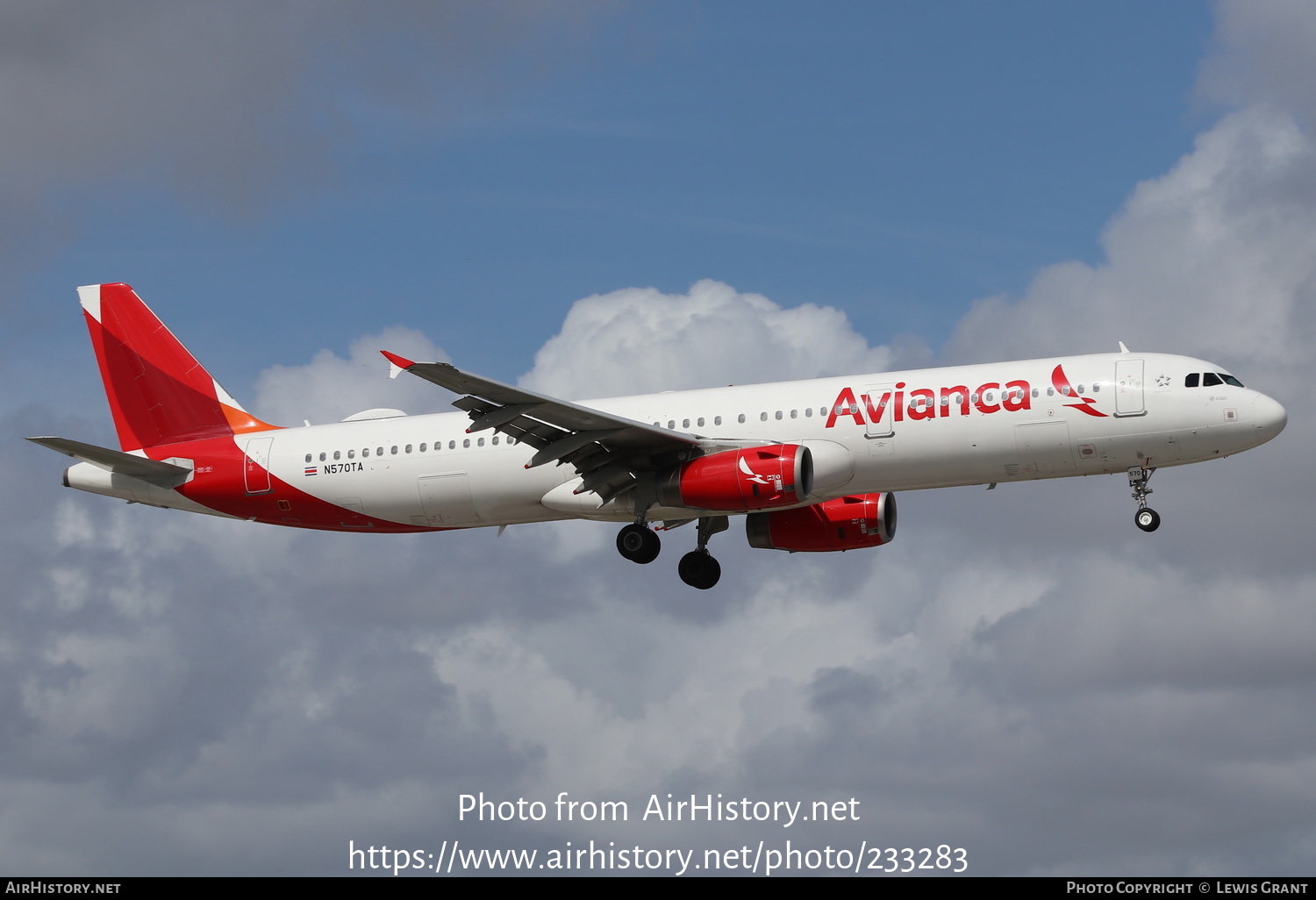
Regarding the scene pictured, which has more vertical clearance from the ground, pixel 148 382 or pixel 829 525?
pixel 148 382

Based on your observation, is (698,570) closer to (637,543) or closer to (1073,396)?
(637,543)

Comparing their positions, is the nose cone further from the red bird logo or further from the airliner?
the red bird logo

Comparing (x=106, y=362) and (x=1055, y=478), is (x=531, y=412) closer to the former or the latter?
(x=1055, y=478)

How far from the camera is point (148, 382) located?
5019 cm

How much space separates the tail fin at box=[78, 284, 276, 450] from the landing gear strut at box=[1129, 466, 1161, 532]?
25.3m

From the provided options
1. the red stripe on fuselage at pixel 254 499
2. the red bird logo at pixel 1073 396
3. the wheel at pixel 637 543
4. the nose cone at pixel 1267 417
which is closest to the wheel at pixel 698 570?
the wheel at pixel 637 543

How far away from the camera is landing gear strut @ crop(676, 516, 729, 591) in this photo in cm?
4788

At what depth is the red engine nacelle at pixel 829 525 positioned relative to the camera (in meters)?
47.0

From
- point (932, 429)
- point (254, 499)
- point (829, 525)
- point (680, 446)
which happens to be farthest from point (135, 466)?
point (932, 429)

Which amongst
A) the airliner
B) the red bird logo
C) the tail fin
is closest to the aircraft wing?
the airliner

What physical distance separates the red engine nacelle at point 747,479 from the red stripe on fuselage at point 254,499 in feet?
28.1

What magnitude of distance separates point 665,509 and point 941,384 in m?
8.25

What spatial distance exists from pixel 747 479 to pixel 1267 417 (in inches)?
506

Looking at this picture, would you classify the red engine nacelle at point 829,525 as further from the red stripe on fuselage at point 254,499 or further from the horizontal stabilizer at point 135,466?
the horizontal stabilizer at point 135,466
